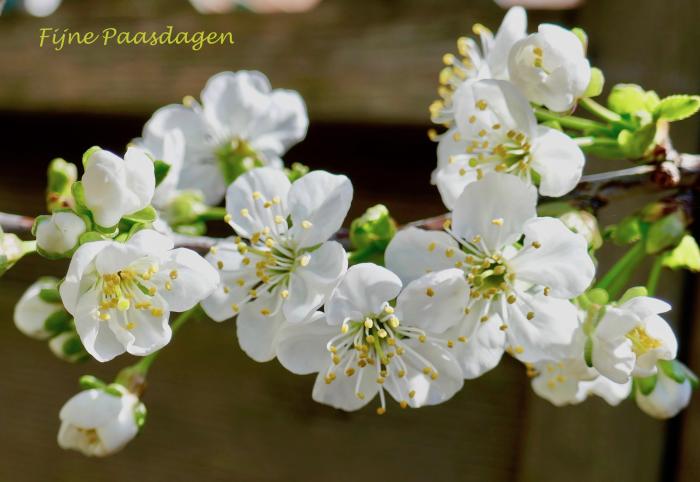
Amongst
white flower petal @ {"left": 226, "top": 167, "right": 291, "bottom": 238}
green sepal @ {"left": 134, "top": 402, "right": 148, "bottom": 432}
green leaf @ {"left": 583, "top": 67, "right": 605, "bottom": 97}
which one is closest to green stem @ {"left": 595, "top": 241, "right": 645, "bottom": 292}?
green leaf @ {"left": 583, "top": 67, "right": 605, "bottom": 97}

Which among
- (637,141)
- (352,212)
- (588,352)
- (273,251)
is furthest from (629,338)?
(352,212)

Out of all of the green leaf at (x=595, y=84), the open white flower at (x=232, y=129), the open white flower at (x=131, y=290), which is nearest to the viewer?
the open white flower at (x=131, y=290)

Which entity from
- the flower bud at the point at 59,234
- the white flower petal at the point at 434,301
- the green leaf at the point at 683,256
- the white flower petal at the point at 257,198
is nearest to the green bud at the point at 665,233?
the green leaf at the point at 683,256

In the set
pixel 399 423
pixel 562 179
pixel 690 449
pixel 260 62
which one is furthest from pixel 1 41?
pixel 690 449

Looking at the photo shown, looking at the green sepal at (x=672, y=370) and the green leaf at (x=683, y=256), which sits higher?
the green leaf at (x=683, y=256)

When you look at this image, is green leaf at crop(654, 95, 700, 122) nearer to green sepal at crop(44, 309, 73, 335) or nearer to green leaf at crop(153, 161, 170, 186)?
green leaf at crop(153, 161, 170, 186)

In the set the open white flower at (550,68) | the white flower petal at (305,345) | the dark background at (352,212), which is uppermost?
the open white flower at (550,68)

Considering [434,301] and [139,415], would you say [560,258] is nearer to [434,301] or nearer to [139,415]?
[434,301]

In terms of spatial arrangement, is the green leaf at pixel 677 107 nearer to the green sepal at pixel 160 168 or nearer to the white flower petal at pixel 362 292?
the white flower petal at pixel 362 292
